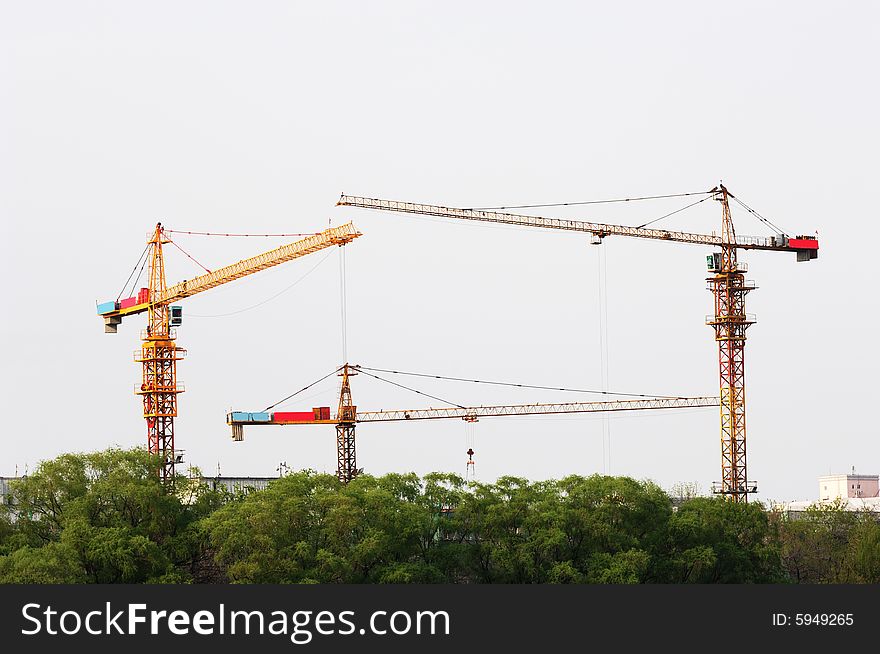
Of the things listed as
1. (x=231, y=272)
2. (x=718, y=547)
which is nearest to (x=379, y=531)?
(x=718, y=547)

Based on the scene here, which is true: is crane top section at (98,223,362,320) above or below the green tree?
above

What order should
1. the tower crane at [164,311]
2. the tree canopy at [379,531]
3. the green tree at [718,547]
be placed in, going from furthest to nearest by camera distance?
1. the tower crane at [164,311]
2. the green tree at [718,547]
3. the tree canopy at [379,531]

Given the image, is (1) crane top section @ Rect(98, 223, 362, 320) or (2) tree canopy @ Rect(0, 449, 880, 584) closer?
(2) tree canopy @ Rect(0, 449, 880, 584)

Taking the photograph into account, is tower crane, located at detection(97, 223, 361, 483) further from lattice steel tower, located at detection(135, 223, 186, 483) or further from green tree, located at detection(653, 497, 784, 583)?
green tree, located at detection(653, 497, 784, 583)

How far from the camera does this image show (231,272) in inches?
7731

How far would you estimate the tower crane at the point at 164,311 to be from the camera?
186875mm

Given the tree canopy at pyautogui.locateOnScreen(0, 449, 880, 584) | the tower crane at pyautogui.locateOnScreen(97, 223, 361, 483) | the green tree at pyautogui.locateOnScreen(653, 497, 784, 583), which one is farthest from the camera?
the tower crane at pyautogui.locateOnScreen(97, 223, 361, 483)

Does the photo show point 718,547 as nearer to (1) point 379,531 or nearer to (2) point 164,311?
(1) point 379,531

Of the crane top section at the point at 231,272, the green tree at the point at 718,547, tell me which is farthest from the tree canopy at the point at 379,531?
the crane top section at the point at 231,272

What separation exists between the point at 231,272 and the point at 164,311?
9825 millimetres

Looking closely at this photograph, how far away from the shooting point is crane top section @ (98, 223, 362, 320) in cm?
19312

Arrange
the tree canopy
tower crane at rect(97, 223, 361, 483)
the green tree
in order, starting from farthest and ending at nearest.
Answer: tower crane at rect(97, 223, 361, 483) < the green tree < the tree canopy

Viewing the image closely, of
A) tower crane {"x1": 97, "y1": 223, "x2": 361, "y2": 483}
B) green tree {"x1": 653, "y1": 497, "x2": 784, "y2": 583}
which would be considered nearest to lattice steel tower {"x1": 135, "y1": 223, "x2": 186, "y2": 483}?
tower crane {"x1": 97, "y1": 223, "x2": 361, "y2": 483}

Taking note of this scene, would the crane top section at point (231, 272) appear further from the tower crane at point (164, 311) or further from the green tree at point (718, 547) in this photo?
the green tree at point (718, 547)
